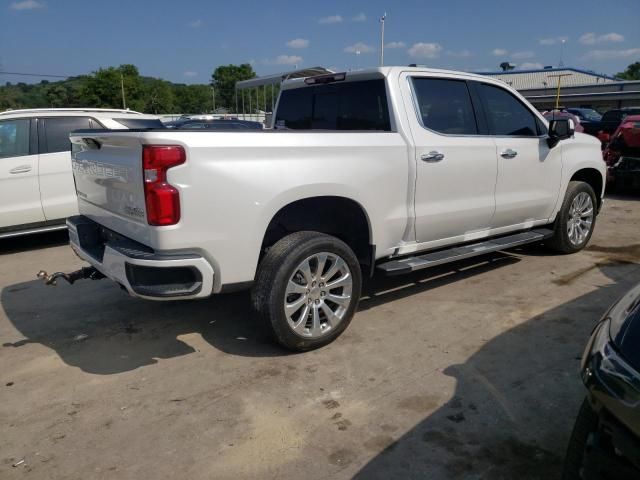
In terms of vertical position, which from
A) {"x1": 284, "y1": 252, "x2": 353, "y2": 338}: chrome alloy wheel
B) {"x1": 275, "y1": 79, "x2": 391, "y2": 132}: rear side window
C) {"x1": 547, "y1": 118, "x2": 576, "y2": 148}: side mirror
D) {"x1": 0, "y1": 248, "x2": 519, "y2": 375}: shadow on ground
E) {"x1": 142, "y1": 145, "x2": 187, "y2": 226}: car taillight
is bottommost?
{"x1": 0, "y1": 248, "x2": 519, "y2": 375}: shadow on ground

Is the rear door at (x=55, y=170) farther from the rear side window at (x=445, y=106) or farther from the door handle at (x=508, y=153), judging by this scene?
the door handle at (x=508, y=153)

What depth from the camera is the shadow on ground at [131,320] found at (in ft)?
12.5

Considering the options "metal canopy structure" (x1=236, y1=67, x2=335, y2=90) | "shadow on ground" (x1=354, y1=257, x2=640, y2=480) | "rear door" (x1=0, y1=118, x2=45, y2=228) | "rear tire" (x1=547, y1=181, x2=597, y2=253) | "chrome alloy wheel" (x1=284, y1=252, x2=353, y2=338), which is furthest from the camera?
"metal canopy structure" (x1=236, y1=67, x2=335, y2=90)

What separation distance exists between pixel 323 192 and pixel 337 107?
1.37m

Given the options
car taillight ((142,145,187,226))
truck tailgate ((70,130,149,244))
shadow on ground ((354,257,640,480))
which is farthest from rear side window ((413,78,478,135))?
truck tailgate ((70,130,149,244))

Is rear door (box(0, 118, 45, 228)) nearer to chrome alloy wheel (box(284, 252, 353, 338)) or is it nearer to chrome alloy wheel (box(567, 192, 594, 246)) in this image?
chrome alloy wheel (box(284, 252, 353, 338))

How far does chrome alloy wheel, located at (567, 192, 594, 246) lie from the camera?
592cm

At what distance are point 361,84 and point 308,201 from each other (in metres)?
1.28

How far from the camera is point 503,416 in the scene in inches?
115

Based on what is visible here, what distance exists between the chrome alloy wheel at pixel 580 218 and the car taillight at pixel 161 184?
4.58m

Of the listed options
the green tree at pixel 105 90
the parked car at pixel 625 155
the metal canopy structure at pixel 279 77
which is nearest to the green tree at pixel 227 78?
the green tree at pixel 105 90

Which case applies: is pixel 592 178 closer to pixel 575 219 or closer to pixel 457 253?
pixel 575 219

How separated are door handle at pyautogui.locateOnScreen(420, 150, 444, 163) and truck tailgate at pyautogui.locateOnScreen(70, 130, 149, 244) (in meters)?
2.17

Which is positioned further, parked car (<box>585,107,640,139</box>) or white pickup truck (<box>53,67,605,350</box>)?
parked car (<box>585,107,640,139</box>)
